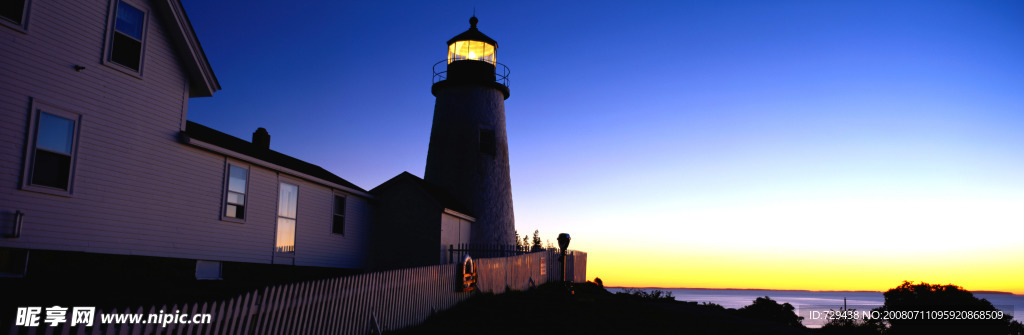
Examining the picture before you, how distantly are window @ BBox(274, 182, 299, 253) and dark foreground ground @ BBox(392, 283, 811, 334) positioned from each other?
5697mm

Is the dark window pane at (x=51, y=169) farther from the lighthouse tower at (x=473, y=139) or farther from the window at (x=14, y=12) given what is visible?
the lighthouse tower at (x=473, y=139)

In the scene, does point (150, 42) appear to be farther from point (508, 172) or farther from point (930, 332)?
point (930, 332)

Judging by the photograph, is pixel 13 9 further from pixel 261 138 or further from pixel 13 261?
pixel 261 138

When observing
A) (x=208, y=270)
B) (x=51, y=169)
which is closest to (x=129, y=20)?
(x=51, y=169)

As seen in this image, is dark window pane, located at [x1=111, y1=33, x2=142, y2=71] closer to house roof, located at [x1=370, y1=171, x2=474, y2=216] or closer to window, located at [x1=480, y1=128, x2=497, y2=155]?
house roof, located at [x1=370, y1=171, x2=474, y2=216]

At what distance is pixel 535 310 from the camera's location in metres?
15.6

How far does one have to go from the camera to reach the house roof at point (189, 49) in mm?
14469

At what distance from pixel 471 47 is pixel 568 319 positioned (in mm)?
18001

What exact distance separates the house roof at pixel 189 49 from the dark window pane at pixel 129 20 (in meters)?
0.48

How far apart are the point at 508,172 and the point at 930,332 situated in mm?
17420

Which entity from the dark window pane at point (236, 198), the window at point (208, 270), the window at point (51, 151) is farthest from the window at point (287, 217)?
the window at point (51, 151)

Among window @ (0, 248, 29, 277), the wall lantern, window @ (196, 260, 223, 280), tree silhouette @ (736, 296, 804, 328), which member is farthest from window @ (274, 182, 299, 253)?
tree silhouette @ (736, 296, 804, 328)

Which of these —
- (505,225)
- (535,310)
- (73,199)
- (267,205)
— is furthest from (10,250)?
(505,225)

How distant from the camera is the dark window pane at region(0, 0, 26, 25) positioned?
38.6ft
